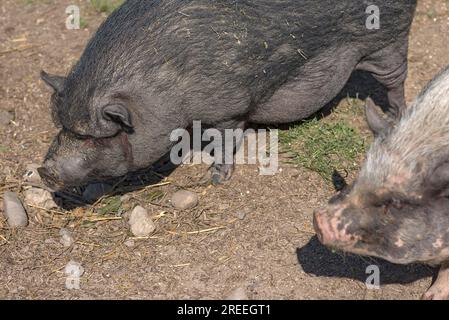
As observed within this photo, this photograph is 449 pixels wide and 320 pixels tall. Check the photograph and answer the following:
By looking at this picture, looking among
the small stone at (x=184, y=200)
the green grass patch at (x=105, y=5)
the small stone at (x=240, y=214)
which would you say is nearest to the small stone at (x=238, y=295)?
the small stone at (x=240, y=214)

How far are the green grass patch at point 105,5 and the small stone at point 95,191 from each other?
7.57 feet

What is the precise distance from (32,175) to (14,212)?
0.49 meters

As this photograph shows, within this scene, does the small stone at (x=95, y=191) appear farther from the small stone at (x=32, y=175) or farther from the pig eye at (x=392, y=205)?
the pig eye at (x=392, y=205)

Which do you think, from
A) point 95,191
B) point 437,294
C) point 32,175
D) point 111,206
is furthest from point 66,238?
point 437,294

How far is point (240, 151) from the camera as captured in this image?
21.0ft

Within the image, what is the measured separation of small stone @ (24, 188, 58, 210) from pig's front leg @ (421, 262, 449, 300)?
9.09ft

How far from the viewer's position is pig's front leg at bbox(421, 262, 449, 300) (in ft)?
16.3

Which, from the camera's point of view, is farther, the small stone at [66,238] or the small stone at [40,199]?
the small stone at [40,199]

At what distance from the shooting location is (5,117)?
22.3 ft

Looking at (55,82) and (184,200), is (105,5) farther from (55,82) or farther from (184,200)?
(184,200)

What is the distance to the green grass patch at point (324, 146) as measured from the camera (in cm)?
614

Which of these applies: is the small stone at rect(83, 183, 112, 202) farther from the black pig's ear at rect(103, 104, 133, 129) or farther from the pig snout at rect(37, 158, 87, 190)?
the black pig's ear at rect(103, 104, 133, 129)

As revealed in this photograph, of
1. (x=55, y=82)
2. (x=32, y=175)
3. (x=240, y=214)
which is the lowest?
(x=240, y=214)

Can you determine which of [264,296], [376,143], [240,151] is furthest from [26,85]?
[376,143]
